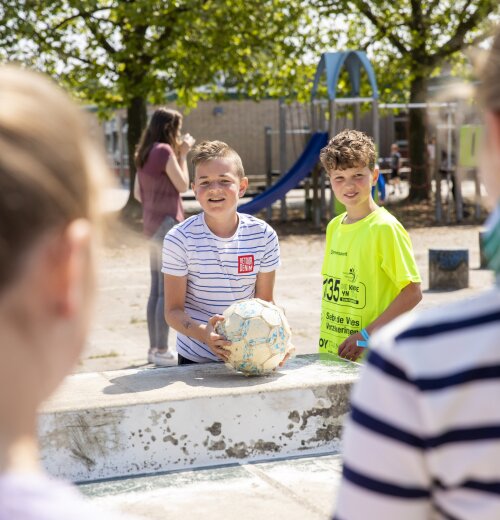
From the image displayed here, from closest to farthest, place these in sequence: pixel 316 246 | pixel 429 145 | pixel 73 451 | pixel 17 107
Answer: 1. pixel 17 107
2. pixel 73 451
3. pixel 316 246
4. pixel 429 145

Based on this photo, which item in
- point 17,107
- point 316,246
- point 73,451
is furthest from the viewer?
point 316,246

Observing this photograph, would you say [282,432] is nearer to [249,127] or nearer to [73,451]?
[73,451]

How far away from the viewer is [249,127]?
40.1 metres

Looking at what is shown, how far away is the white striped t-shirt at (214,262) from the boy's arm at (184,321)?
58 millimetres

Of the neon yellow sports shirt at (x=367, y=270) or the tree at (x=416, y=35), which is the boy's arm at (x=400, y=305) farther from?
the tree at (x=416, y=35)

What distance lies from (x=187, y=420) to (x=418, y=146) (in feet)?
64.4

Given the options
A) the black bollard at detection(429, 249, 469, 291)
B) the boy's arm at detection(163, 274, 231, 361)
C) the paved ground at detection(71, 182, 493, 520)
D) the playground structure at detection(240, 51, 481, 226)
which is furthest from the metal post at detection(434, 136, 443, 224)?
the boy's arm at detection(163, 274, 231, 361)

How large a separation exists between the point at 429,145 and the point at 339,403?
19167mm

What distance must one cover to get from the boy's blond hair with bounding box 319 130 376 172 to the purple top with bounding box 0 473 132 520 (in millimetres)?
4052

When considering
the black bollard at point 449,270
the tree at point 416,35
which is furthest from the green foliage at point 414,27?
the black bollard at point 449,270

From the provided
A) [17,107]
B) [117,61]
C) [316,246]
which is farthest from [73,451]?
[117,61]

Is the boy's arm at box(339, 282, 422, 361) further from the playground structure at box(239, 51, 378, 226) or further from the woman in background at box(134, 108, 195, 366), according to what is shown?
the playground structure at box(239, 51, 378, 226)

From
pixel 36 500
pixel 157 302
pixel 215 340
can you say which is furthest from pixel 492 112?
pixel 157 302

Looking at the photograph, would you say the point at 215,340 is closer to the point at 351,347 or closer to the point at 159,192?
the point at 351,347
